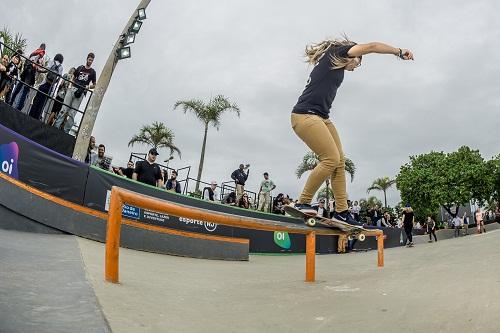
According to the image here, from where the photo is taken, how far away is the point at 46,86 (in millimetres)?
9508

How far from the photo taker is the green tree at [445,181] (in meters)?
38.7

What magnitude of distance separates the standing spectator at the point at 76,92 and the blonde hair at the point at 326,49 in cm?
729

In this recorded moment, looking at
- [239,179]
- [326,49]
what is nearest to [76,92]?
[239,179]

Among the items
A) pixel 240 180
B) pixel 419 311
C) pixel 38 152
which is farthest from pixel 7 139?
pixel 240 180

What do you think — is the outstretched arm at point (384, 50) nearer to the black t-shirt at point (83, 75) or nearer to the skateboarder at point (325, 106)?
the skateboarder at point (325, 106)

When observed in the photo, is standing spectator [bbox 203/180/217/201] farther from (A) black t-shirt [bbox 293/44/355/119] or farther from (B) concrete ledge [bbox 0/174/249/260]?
(A) black t-shirt [bbox 293/44/355/119]

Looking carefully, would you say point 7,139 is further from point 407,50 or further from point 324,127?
point 407,50

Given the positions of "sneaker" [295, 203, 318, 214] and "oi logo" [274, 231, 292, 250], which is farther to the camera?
"oi logo" [274, 231, 292, 250]

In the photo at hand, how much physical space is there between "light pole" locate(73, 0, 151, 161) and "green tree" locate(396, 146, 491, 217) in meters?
36.9

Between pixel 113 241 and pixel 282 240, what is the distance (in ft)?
37.3

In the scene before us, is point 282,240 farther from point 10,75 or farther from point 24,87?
point 10,75

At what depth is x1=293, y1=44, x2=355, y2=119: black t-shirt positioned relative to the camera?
4238 millimetres

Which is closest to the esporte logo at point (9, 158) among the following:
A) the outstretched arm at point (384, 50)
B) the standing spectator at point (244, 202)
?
the outstretched arm at point (384, 50)

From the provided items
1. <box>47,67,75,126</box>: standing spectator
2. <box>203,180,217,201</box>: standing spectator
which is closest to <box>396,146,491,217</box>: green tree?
<box>203,180,217,201</box>: standing spectator
